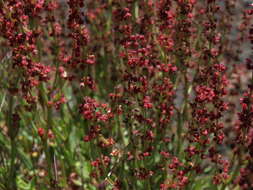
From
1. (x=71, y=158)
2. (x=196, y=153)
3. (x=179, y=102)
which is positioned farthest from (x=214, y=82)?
(x=179, y=102)

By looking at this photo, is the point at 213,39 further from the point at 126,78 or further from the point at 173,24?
the point at 126,78

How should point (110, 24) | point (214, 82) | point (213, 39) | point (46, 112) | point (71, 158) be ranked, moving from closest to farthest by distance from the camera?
point (214, 82) < point (213, 39) < point (46, 112) < point (71, 158) < point (110, 24)

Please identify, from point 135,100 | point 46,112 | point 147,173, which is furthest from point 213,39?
point 46,112

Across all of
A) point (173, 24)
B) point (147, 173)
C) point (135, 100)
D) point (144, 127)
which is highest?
point (173, 24)

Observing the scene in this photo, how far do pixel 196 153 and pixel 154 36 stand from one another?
1037mm

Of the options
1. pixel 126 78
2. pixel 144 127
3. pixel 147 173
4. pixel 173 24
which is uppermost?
pixel 173 24

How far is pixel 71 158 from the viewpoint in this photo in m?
3.93

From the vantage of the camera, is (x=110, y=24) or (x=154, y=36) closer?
(x=154, y=36)

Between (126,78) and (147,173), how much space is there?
689mm

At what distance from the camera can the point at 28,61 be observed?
2607 millimetres

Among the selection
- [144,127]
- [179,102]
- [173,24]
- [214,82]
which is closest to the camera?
[214,82]

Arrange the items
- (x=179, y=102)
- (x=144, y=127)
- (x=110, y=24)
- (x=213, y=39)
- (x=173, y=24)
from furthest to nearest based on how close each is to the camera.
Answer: (x=179, y=102), (x=110, y=24), (x=173, y=24), (x=213, y=39), (x=144, y=127)

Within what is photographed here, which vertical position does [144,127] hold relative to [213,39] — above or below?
below

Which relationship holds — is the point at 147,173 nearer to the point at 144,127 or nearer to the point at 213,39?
the point at 144,127
